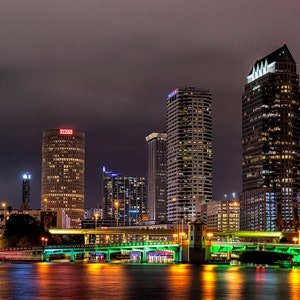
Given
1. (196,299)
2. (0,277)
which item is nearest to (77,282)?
(0,277)

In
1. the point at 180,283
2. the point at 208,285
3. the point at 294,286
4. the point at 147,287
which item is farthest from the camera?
the point at 180,283

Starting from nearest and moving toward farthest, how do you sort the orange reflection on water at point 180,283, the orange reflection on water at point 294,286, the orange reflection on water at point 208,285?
the orange reflection on water at point 294,286 < the orange reflection on water at point 208,285 < the orange reflection on water at point 180,283

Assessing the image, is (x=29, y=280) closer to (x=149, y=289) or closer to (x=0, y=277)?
(x=0, y=277)

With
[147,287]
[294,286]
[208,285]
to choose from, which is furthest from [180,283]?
[294,286]

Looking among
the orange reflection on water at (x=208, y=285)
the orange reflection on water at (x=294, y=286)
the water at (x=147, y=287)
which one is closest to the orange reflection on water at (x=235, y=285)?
the water at (x=147, y=287)

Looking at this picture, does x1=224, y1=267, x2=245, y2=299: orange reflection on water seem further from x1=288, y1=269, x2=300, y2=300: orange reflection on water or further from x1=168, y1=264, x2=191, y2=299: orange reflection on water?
x1=288, y1=269, x2=300, y2=300: orange reflection on water

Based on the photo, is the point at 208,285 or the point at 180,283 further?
the point at 180,283

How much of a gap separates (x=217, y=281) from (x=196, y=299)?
31316mm

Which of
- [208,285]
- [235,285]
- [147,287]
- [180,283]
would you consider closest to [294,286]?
[235,285]

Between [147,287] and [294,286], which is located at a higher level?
[294,286]

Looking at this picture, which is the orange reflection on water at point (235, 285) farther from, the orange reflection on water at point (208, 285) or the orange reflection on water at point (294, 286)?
the orange reflection on water at point (294, 286)

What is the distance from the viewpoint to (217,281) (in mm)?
131625

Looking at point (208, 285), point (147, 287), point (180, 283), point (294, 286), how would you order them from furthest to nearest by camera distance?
point (180, 283), point (208, 285), point (294, 286), point (147, 287)

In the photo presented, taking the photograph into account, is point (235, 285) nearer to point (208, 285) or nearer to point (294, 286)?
point (208, 285)
